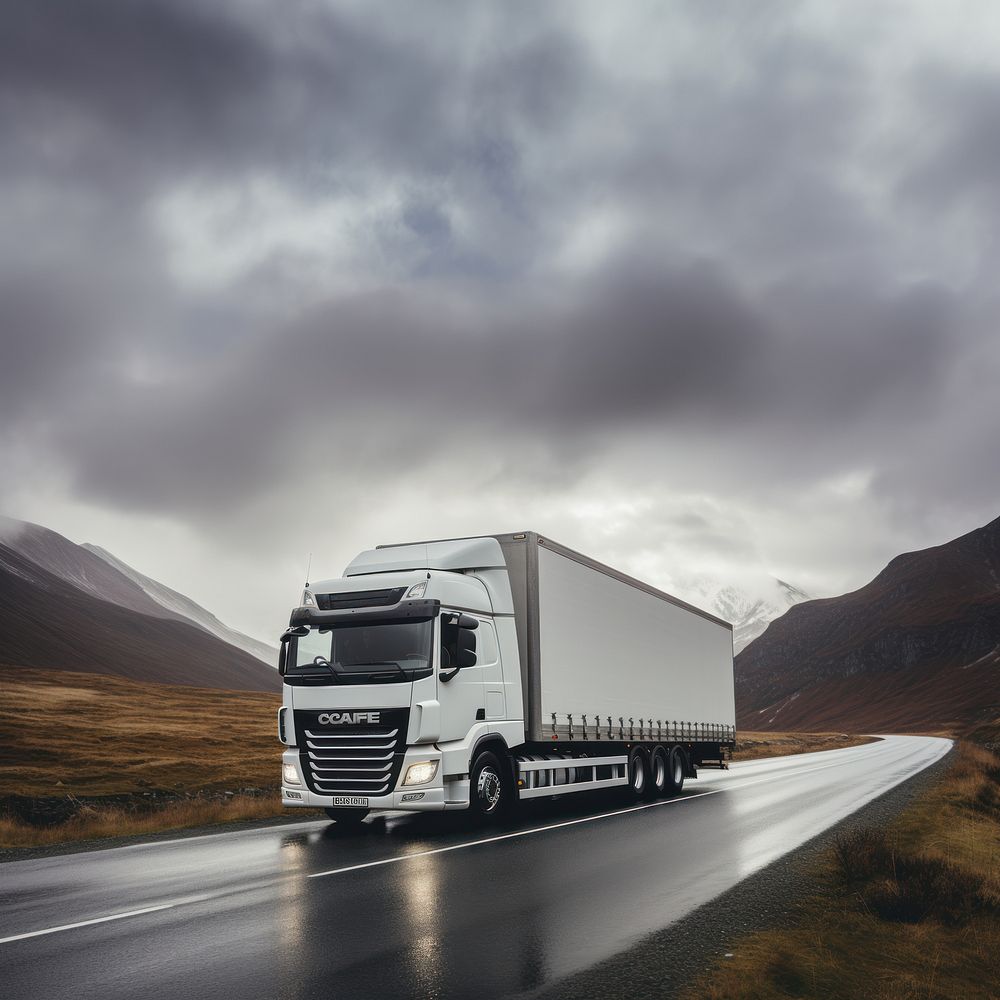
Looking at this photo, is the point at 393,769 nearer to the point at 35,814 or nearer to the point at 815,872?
the point at 815,872

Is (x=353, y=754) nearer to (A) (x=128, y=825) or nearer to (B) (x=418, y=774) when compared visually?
(B) (x=418, y=774)

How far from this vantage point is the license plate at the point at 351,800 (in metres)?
13.0

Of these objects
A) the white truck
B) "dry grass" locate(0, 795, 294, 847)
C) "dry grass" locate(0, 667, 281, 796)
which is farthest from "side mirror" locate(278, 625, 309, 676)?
"dry grass" locate(0, 667, 281, 796)

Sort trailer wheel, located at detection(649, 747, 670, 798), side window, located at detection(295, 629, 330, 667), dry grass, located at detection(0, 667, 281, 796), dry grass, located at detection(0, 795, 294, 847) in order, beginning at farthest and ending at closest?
1. dry grass, located at detection(0, 667, 281, 796)
2. trailer wheel, located at detection(649, 747, 670, 798)
3. dry grass, located at detection(0, 795, 294, 847)
4. side window, located at detection(295, 629, 330, 667)

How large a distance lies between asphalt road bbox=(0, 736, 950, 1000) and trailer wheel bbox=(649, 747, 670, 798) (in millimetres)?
5166

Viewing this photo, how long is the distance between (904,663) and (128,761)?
157 metres

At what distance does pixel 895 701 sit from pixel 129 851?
163 m

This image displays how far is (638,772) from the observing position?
64.7ft

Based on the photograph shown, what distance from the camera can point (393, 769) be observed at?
1300cm

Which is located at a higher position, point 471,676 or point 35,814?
point 471,676

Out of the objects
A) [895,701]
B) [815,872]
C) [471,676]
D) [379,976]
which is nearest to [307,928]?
[379,976]

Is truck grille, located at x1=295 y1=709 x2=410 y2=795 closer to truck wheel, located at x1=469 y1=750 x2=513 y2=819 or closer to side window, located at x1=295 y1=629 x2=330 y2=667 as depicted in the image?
side window, located at x1=295 y1=629 x2=330 y2=667

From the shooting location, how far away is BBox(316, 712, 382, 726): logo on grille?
13109 millimetres

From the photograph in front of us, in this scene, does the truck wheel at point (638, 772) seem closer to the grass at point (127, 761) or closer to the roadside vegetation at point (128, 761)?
the roadside vegetation at point (128, 761)
